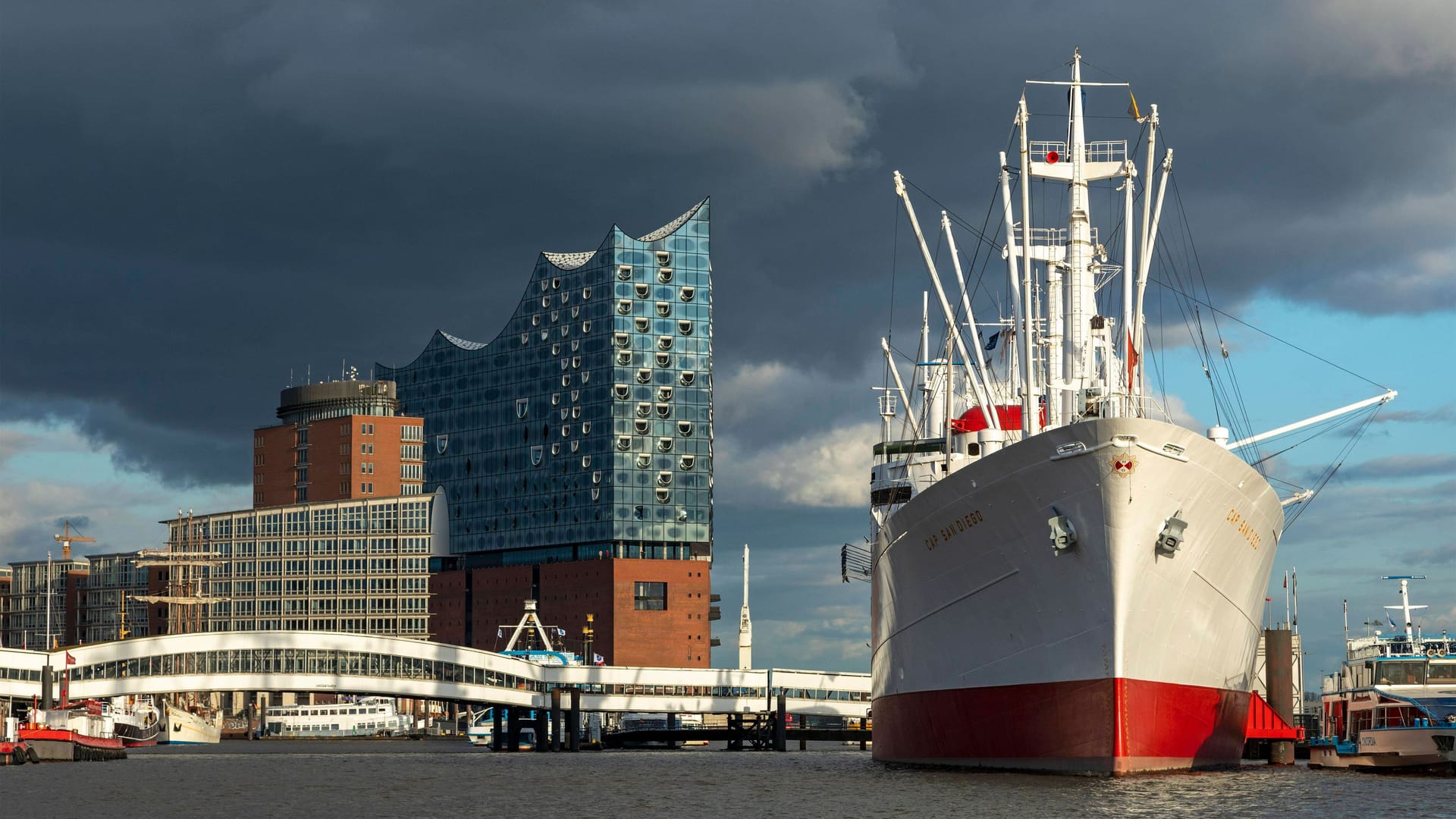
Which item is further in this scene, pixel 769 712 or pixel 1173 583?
pixel 769 712

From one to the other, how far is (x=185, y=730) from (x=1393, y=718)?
131m

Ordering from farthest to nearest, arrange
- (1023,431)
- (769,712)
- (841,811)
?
(769,712)
(1023,431)
(841,811)

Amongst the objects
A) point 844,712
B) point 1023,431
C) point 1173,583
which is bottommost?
point 844,712

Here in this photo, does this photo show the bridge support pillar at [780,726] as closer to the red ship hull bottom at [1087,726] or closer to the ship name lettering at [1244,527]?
the red ship hull bottom at [1087,726]

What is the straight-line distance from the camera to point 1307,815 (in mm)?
49250

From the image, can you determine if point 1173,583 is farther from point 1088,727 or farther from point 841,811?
point 841,811

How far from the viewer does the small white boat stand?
539 ft

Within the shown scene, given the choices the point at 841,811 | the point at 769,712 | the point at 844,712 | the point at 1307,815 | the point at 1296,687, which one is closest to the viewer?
the point at 1307,815

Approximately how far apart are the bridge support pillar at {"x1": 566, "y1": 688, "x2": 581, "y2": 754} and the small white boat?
45851mm

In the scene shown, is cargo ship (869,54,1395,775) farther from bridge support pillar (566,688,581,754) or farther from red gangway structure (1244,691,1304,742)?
bridge support pillar (566,688,581,754)

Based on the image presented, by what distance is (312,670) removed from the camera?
134 meters

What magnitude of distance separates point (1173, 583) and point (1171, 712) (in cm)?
450

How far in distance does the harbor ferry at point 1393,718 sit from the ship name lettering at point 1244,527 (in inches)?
493

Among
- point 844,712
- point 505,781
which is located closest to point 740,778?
point 505,781
